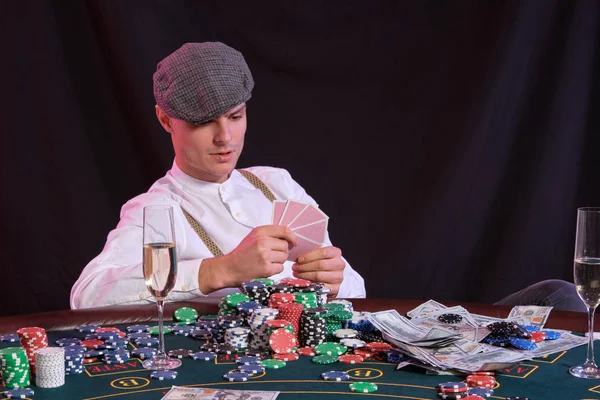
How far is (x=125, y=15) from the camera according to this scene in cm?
437

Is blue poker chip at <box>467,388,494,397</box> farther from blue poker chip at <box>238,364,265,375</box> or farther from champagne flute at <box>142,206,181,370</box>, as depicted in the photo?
champagne flute at <box>142,206,181,370</box>

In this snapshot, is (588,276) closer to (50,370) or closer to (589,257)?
(589,257)

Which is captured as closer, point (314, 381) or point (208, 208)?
point (314, 381)

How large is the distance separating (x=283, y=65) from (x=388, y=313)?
249 cm

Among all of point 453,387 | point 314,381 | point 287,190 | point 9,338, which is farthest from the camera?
point 287,190

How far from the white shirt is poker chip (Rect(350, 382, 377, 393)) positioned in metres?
0.97

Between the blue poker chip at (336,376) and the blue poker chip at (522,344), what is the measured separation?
0.44m

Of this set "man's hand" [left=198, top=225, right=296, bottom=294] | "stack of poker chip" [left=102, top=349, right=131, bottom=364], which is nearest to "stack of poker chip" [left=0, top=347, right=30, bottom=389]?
"stack of poker chip" [left=102, top=349, right=131, bottom=364]

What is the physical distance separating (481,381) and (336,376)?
12.1 inches

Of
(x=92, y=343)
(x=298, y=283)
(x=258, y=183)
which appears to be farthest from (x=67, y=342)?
(x=258, y=183)

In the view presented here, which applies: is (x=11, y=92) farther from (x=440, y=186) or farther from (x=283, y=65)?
(x=440, y=186)

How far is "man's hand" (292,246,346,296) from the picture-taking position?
280 cm

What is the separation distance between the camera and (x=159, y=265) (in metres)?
2.08

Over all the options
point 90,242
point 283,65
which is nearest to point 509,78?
point 283,65
